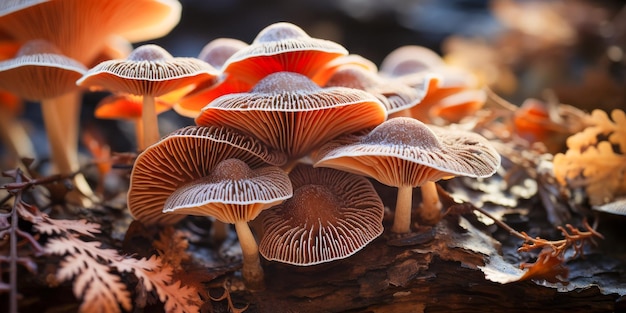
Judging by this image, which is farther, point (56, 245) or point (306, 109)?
point (306, 109)

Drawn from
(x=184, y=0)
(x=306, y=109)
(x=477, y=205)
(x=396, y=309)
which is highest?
(x=184, y=0)

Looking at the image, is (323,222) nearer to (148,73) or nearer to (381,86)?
(381,86)

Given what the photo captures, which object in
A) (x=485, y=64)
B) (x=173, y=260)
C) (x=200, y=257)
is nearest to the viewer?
(x=173, y=260)

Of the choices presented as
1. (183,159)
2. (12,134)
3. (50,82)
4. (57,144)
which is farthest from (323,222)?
(12,134)

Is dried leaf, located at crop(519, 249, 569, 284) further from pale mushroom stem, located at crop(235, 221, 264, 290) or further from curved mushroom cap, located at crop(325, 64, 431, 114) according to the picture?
pale mushroom stem, located at crop(235, 221, 264, 290)

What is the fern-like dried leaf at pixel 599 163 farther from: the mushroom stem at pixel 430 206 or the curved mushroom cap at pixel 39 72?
the curved mushroom cap at pixel 39 72

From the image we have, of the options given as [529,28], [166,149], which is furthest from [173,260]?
[529,28]

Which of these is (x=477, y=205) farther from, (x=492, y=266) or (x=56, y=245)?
(x=56, y=245)
